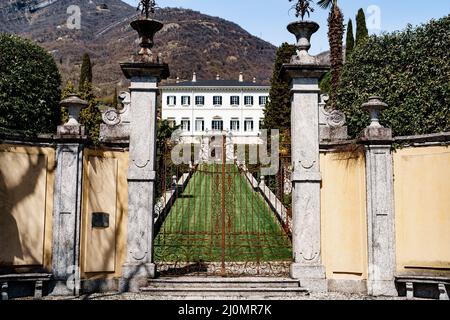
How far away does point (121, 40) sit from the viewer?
13825cm

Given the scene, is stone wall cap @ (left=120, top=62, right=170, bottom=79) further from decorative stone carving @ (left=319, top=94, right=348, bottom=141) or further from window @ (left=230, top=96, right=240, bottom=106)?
window @ (left=230, top=96, right=240, bottom=106)

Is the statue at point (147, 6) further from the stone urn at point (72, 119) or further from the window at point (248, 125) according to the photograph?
the window at point (248, 125)

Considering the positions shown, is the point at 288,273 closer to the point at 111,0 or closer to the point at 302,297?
the point at 302,297

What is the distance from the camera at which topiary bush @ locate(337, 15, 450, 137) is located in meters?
17.7

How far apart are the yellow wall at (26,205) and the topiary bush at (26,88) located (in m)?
14.8

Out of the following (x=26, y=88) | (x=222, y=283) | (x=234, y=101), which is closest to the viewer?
(x=222, y=283)

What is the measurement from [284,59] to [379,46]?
58.5 ft

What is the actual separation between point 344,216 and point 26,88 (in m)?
21.3

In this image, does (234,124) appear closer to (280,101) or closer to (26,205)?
(280,101)

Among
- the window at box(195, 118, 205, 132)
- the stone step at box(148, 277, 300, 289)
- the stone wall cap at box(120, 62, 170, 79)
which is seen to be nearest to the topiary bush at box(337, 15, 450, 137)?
the stone step at box(148, 277, 300, 289)

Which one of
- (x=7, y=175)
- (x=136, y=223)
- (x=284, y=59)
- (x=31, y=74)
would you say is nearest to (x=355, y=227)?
(x=136, y=223)

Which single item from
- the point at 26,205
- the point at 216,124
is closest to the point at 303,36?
the point at 26,205

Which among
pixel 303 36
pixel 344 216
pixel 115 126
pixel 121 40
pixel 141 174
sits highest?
pixel 121 40

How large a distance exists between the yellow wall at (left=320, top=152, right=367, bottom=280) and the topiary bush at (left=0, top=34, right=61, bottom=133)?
1758cm
